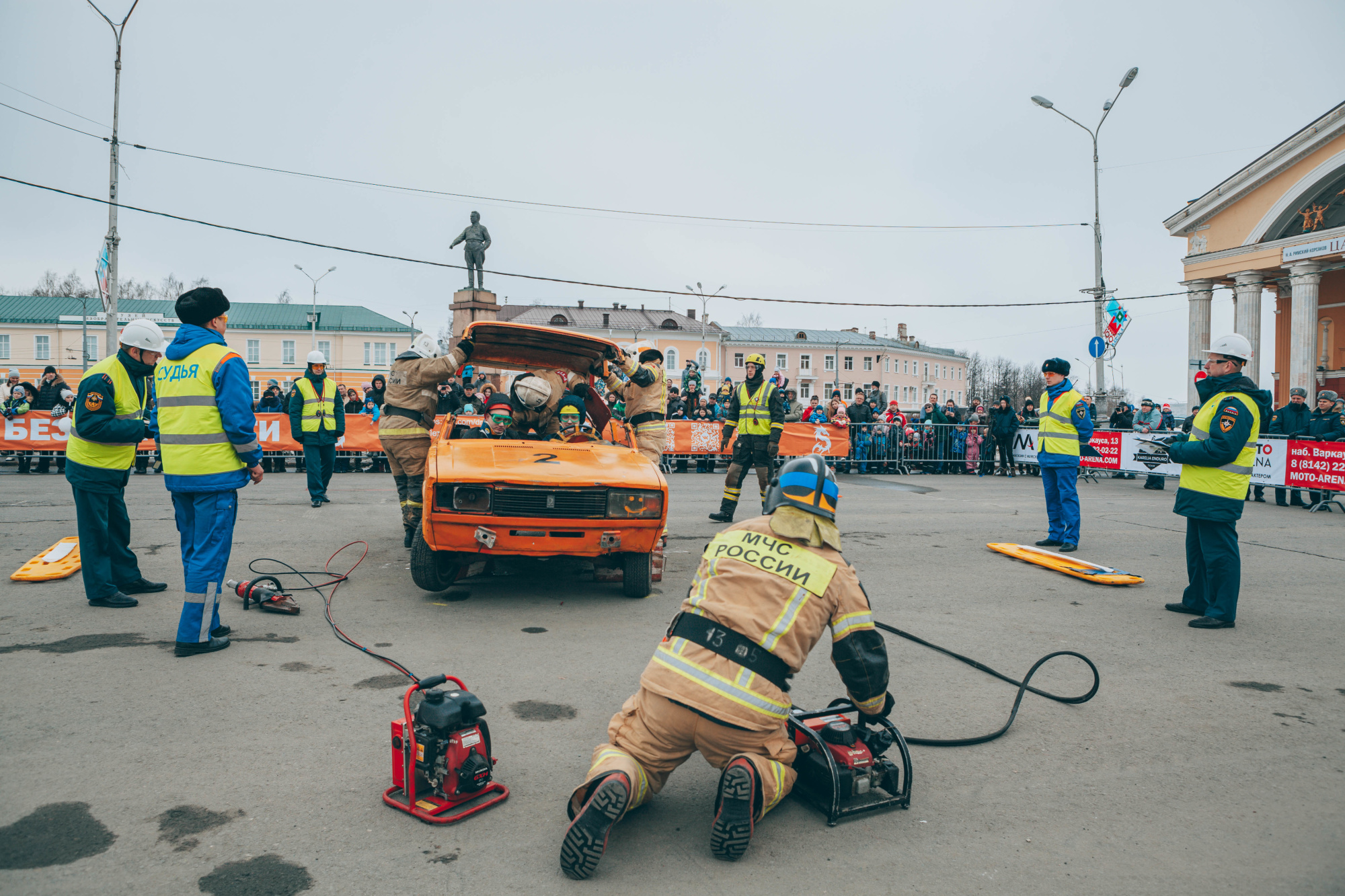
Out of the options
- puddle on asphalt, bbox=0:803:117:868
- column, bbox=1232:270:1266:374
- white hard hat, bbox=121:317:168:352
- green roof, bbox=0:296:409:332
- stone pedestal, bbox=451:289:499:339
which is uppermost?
green roof, bbox=0:296:409:332

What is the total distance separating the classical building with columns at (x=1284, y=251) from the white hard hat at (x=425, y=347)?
27.2 m

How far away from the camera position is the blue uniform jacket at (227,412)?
4656 mm

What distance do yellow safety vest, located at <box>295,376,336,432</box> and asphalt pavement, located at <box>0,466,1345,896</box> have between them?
4.32 metres

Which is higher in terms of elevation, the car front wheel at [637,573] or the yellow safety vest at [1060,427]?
the yellow safety vest at [1060,427]

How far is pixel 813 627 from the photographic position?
9.31ft

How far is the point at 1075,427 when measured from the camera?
27.8ft

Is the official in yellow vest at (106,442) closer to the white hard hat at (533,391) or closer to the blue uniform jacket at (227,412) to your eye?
the blue uniform jacket at (227,412)

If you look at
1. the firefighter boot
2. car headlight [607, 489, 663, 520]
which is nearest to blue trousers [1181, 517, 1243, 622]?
car headlight [607, 489, 663, 520]

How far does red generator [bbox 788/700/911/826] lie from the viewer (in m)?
2.99

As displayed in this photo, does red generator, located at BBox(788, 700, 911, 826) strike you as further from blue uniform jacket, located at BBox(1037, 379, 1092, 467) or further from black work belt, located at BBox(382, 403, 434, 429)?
blue uniform jacket, located at BBox(1037, 379, 1092, 467)

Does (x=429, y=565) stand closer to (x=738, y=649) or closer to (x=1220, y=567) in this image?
(x=738, y=649)

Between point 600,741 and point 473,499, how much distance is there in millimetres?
2265

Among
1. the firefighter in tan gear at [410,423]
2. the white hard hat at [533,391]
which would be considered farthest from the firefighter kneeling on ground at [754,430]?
the firefighter in tan gear at [410,423]

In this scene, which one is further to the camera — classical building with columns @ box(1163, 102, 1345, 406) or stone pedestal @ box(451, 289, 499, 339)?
classical building with columns @ box(1163, 102, 1345, 406)
